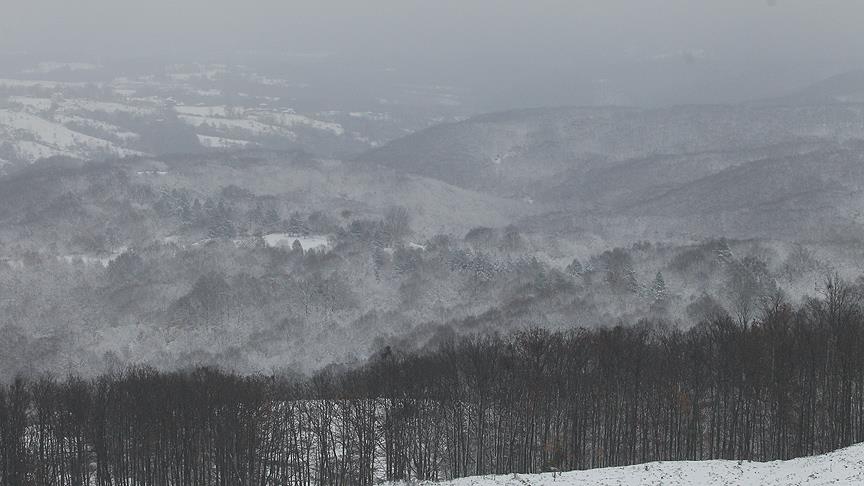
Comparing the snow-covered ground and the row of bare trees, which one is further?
the row of bare trees

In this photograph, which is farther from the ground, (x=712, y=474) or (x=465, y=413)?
(x=712, y=474)

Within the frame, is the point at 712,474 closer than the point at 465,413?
Yes

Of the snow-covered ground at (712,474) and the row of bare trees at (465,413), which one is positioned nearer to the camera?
the snow-covered ground at (712,474)

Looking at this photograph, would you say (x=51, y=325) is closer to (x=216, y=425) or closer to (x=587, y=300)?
(x=587, y=300)
